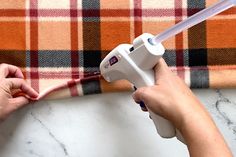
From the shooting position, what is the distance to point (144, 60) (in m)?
0.70

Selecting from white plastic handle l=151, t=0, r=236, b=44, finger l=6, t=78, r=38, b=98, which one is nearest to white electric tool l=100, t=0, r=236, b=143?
white plastic handle l=151, t=0, r=236, b=44

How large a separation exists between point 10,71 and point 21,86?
35 millimetres

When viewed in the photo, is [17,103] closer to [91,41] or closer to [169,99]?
[91,41]

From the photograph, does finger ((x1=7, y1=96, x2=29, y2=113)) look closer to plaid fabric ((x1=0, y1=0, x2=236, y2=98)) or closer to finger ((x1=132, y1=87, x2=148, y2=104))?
plaid fabric ((x1=0, y1=0, x2=236, y2=98))

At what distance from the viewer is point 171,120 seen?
0.67m

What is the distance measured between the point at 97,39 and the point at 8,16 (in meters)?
0.16

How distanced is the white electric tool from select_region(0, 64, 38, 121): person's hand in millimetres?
140

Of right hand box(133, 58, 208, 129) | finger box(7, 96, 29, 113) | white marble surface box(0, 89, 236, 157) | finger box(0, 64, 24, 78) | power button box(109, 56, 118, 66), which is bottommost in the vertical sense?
white marble surface box(0, 89, 236, 157)

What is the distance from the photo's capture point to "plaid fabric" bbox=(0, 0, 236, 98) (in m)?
0.81

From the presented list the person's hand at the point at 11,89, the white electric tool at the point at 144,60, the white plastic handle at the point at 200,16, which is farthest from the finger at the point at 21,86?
the white plastic handle at the point at 200,16

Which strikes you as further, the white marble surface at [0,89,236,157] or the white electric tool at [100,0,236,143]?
the white marble surface at [0,89,236,157]

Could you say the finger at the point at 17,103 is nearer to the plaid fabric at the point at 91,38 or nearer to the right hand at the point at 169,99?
the plaid fabric at the point at 91,38

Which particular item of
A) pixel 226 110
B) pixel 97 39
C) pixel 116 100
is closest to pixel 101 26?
pixel 97 39

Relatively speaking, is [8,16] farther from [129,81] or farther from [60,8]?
[129,81]
